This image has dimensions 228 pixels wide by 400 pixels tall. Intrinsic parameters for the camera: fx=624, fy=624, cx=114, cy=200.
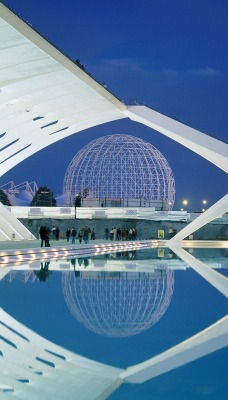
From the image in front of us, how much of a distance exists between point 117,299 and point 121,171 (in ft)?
121

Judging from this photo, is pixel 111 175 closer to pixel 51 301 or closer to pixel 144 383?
pixel 51 301

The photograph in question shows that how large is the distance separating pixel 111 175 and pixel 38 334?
4018 centimetres

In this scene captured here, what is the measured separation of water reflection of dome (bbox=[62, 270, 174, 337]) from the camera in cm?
746

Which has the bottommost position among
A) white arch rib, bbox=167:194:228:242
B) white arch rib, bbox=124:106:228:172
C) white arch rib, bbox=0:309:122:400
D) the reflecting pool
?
white arch rib, bbox=0:309:122:400

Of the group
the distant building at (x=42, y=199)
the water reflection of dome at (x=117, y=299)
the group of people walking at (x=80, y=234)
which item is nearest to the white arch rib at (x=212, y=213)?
the group of people walking at (x=80, y=234)

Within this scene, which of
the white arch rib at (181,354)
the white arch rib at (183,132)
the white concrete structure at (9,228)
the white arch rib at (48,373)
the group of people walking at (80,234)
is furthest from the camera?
the white concrete structure at (9,228)

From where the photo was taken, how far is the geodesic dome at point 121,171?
46.8 m

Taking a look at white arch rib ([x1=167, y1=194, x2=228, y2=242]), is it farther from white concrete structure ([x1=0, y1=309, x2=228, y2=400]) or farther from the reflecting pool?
white concrete structure ([x1=0, y1=309, x2=228, y2=400])

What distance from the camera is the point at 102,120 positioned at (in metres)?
32.8

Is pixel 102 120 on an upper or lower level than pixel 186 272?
upper

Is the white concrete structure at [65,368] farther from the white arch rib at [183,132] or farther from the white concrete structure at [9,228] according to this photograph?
the white concrete structure at [9,228]

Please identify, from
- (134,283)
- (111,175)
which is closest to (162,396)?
(134,283)

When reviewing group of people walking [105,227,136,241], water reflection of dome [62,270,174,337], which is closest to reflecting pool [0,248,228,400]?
water reflection of dome [62,270,174,337]

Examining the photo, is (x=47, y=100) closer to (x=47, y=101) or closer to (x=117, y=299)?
(x=47, y=101)
